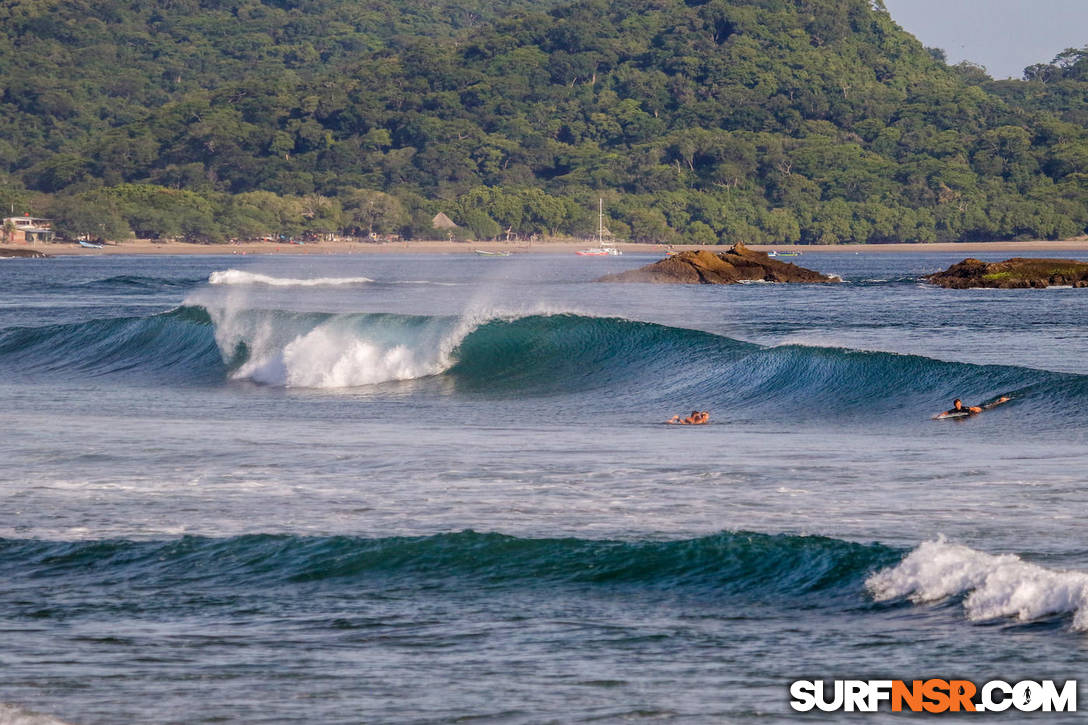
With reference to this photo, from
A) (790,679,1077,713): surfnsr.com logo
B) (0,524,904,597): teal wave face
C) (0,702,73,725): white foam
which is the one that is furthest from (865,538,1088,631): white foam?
(0,702,73,725): white foam

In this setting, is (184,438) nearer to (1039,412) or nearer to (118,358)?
(1039,412)

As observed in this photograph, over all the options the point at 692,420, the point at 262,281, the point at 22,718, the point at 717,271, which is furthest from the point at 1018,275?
the point at 22,718

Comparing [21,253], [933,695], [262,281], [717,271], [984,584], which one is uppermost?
[21,253]

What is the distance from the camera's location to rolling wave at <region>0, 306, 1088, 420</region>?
25.6 m

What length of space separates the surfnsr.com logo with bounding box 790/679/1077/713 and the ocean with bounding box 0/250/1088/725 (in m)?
0.14

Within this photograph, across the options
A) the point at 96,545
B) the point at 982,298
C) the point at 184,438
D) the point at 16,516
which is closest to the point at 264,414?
the point at 184,438

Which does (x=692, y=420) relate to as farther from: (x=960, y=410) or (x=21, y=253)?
(x=21, y=253)

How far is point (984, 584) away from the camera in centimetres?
1091

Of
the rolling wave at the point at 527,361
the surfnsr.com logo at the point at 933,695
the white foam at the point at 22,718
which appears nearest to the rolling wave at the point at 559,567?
the surfnsr.com logo at the point at 933,695

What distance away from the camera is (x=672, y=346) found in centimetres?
3362

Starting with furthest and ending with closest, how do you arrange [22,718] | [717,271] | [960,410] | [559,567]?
[717,271] < [960,410] < [559,567] < [22,718]

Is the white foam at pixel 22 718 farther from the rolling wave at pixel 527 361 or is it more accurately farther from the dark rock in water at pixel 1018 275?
the dark rock in water at pixel 1018 275

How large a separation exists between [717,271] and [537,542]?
7428 centimetres

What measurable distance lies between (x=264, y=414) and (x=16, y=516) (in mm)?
10317
